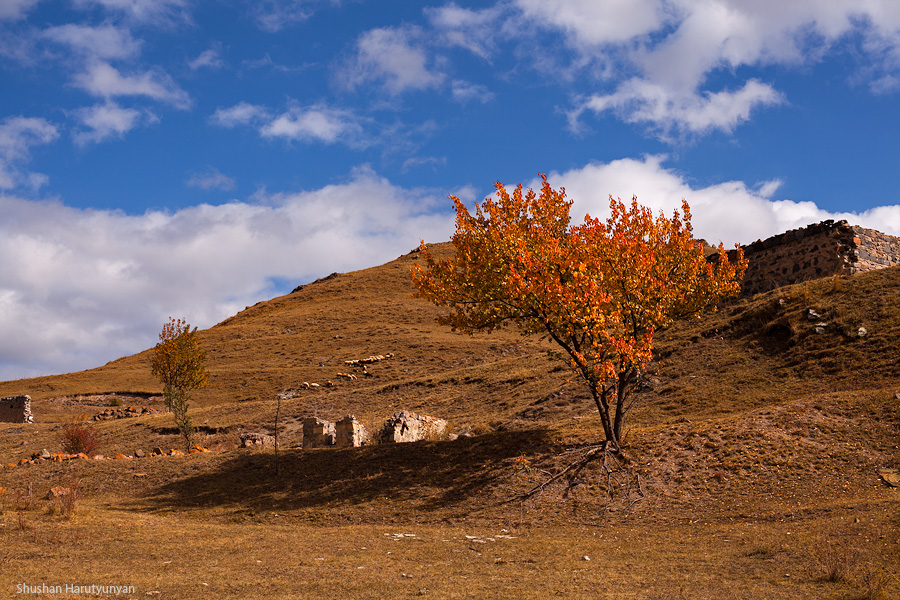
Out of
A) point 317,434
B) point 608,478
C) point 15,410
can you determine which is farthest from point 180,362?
point 608,478

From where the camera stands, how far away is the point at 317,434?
23.1m

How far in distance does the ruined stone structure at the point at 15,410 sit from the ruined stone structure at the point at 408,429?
2927cm

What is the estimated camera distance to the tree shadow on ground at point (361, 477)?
648 inches

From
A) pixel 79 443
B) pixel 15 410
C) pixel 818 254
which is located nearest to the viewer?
pixel 79 443

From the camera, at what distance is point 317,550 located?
37.8ft

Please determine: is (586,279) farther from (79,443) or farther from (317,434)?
(79,443)

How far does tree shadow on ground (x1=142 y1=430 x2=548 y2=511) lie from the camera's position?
16469 mm

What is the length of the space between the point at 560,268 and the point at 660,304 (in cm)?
283

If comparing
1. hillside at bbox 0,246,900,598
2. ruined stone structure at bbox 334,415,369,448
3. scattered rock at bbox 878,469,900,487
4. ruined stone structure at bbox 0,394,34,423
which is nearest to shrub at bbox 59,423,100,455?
hillside at bbox 0,246,900,598

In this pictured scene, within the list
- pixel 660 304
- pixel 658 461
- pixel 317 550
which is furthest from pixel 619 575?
pixel 660 304

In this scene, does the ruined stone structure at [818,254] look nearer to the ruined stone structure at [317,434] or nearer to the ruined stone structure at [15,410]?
the ruined stone structure at [317,434]

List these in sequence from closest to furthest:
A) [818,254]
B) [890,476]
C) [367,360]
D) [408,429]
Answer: [890,476] < [408,429] < [818,254] < [367,360]

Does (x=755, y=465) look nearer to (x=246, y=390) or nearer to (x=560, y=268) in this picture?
(x=560, y=268)

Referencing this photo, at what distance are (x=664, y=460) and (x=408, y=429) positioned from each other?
29.3ft
